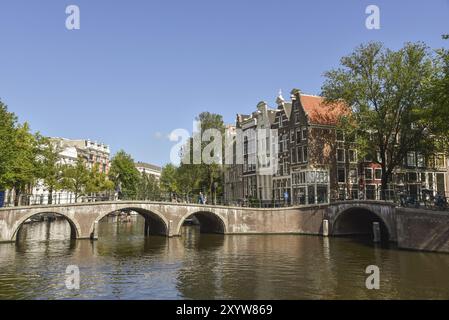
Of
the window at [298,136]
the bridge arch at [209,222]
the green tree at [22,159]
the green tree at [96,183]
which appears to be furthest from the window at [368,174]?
the green tree at [96,183]

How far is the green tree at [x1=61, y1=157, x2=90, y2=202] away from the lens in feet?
202

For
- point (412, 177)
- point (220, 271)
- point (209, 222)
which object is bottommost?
point (220, 271)

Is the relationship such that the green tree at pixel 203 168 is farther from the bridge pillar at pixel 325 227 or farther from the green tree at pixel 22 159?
the bridge pillar at pixel 325 227

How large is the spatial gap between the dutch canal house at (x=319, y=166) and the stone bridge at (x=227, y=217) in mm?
2536

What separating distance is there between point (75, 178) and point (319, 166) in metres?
35.9

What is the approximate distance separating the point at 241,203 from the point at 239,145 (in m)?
15.5

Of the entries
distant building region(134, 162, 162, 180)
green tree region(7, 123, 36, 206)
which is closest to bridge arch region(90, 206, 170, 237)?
green tree region(7, 123, 36, 206)

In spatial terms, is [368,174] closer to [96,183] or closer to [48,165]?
[48,165]

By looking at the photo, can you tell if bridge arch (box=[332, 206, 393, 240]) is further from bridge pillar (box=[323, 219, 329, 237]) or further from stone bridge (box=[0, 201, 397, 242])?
bridge pillar (box=[323, 219, 329, 237])

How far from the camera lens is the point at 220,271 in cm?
2289

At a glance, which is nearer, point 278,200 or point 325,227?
point 325,227

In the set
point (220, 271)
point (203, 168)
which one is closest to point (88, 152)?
point (203, 168)

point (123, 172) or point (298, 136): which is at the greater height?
point (298, 136)
